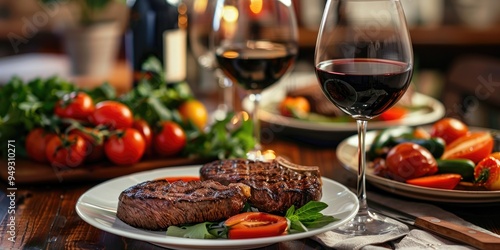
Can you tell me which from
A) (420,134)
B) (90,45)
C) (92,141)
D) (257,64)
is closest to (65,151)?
(92,141)

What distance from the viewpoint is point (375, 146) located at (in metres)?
1.63

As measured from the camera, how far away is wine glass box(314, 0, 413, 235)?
1244 millimetres

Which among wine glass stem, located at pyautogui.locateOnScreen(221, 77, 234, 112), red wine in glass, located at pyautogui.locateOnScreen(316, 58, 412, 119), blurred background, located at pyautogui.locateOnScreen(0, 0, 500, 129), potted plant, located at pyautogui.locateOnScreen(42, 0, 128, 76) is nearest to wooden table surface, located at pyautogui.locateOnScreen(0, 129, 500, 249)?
red wine in glass, located at pyautogui.locateOnScreen(316, 58, 412, 119)

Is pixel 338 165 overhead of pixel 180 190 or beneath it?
beneath

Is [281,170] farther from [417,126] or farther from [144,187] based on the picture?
[417,126]

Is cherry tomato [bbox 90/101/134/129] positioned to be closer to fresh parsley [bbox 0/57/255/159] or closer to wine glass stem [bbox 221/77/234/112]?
fresh parsley [bbox 0/57/255/159]

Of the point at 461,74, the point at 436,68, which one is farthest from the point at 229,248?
the point at 436,68

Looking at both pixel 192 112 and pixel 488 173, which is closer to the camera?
pixel 488 173

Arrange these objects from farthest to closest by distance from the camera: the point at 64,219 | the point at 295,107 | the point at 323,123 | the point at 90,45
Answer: the point at 90,45, the point at 295,107, the point at 323,123, the point at 64,219

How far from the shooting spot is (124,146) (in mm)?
1590

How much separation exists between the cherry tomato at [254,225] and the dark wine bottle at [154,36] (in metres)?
1.10

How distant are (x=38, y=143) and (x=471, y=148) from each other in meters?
0.93

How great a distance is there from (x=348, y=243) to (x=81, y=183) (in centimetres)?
68

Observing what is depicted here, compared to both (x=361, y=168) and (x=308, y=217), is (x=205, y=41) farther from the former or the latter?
(x=308, y=217)
